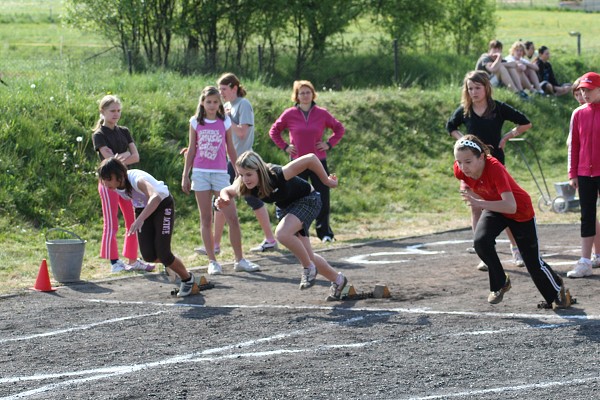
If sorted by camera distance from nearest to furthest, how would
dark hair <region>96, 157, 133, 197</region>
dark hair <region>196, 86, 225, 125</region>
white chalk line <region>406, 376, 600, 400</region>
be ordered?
white chalk line <region>406, 376, 600, 400</region> → dark hair <region>96, 157, 133, 197</region> → dark hair <region>196, 86, 225, 125</region>

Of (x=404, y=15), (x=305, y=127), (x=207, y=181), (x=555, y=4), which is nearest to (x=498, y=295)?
(x=207, y=181)

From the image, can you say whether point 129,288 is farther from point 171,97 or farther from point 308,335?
point 171,97

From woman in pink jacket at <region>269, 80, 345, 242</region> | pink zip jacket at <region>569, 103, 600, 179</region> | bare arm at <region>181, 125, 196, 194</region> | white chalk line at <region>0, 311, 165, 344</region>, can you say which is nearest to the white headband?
pink zip jacket at <region>569, 103, 600, 179</region>

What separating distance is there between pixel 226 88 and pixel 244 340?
4789 millimetres

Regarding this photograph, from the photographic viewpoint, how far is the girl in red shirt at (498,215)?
876 cm

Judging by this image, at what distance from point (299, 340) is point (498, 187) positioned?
209cm

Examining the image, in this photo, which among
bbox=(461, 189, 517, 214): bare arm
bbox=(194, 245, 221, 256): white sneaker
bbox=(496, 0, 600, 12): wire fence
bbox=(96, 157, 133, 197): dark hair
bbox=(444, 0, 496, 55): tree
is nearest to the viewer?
bbox=(461, 189, 517, 214): bare arm

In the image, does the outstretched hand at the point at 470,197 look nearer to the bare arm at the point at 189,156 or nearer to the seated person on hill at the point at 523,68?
the bare arm at the point at 189,156

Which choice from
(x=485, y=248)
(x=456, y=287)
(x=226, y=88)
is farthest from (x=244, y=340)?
(x=226, y=88)

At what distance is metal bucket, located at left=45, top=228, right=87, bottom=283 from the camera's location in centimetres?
1112

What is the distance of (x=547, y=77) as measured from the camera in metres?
25.0

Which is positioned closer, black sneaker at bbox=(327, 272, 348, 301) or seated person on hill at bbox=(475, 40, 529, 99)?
black sneaker at bbox=(327, 272, 348, 301)

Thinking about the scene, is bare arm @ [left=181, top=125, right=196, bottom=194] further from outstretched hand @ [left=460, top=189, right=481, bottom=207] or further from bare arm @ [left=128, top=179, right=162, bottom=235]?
outstretched hand @ [left=460, top=189, right=481, bottom=207]

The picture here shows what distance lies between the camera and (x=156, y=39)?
24.4 metres
